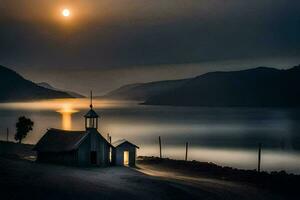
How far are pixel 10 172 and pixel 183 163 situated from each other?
91.9 feet

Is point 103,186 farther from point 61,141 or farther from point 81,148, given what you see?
point 61,141

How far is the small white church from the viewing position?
5188cm

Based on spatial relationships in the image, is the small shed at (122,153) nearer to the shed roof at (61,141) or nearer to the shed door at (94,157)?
the shed door at (94,157)

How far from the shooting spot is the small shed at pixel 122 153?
54906mm

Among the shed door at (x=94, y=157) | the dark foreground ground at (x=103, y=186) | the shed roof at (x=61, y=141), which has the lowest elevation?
the dark foreground ground at (x=103, y=186)

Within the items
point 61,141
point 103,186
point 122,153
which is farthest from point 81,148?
point 103,186

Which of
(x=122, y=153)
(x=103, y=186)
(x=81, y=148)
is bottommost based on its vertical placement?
(x=103, y=186)

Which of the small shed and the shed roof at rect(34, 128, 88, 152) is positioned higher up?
the shed roof at rect(34, 128, 88, 152)

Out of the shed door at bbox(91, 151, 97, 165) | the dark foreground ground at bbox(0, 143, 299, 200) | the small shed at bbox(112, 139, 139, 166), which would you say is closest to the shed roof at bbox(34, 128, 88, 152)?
the shed door at bbox(91, 151, 97, 165)

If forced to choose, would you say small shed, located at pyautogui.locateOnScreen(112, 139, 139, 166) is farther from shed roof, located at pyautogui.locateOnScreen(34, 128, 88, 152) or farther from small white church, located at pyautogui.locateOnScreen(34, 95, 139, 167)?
shed roof, located at pyautogui.locateOnScreen(34, 128, 88, 152)

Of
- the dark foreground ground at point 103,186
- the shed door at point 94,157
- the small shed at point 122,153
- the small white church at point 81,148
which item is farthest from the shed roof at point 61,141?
the small shed at point 122,153

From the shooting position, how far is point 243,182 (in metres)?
49.3

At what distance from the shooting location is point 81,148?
51875mm

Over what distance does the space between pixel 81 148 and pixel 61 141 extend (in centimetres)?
361
